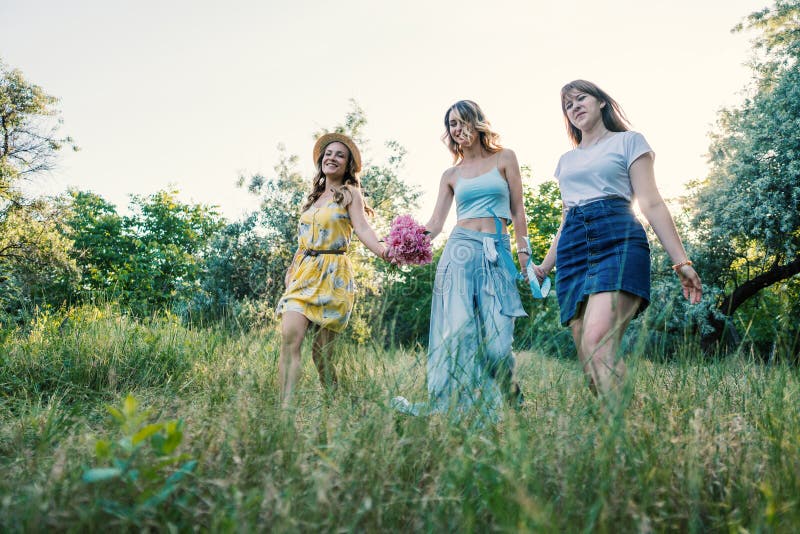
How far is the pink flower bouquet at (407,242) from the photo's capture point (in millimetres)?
4129

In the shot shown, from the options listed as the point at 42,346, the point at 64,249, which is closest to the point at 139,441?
the point at 42,346

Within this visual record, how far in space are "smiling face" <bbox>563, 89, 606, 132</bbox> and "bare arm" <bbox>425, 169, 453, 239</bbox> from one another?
1017 mm

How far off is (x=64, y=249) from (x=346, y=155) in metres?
16.4

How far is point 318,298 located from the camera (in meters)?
4.09

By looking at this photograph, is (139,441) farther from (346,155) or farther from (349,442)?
(346,155)

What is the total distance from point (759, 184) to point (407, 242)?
10724 millimetres

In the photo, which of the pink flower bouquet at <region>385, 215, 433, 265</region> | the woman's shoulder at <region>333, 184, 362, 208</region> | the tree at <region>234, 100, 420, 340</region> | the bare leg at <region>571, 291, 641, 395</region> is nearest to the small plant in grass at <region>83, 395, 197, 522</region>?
the bare leg at <region>571, 291, 641, 395</region>

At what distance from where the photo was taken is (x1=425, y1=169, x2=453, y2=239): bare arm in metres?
4.18

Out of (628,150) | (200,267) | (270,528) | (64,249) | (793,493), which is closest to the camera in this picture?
(270,528)

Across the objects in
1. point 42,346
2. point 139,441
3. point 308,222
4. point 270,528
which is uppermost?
point 308,222

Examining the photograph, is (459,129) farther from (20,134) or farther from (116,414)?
(20,134)

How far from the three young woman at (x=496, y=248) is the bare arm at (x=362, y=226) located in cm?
1

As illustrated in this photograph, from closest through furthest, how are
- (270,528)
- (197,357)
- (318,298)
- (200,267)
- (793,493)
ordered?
(270,528) < (793,493) < (318,298) < (197,357) < (200,267)

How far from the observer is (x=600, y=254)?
10.5 ft
